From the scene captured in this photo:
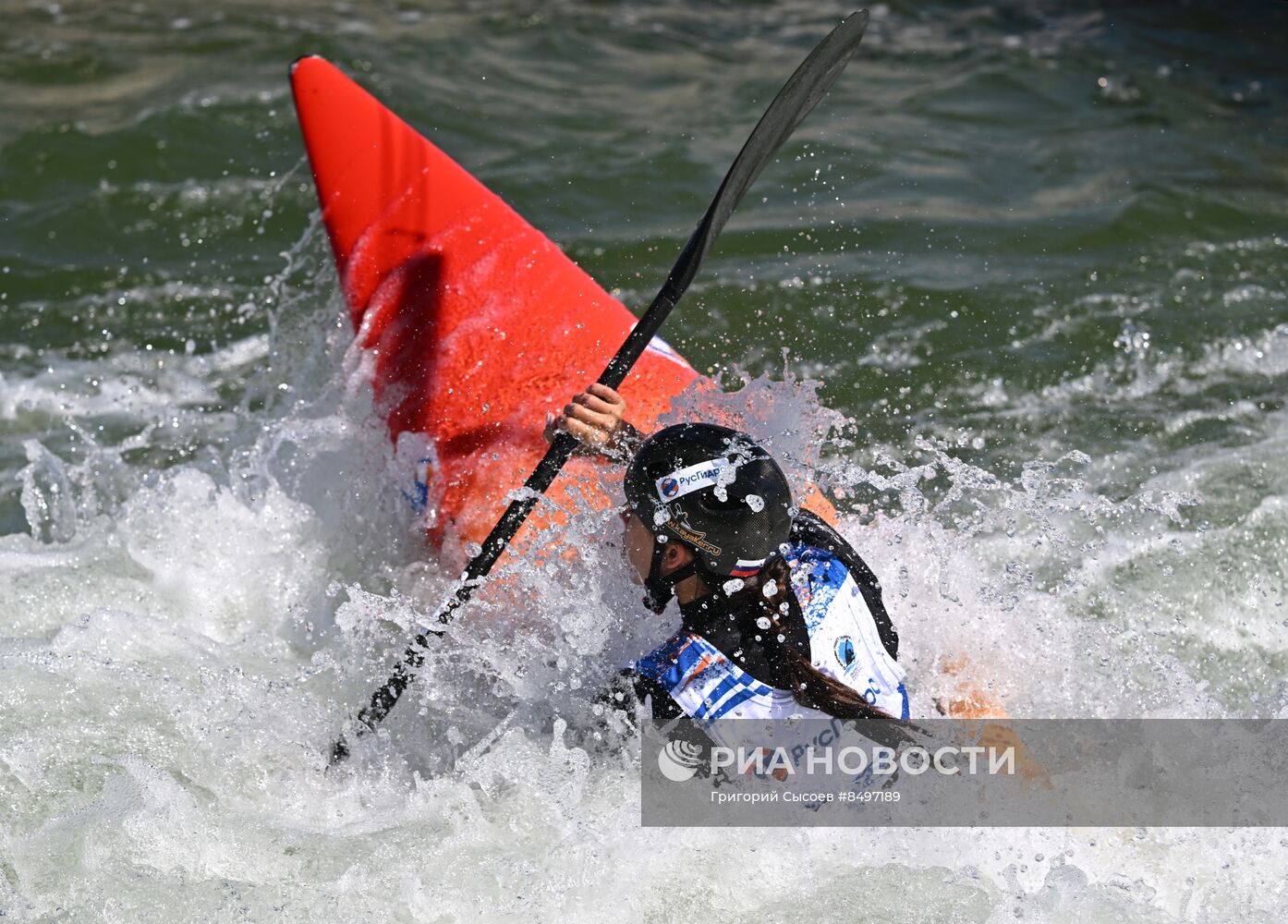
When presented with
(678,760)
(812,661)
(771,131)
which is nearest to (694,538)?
(812,661)

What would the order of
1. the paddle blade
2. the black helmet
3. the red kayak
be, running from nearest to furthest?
the black helmet
the paddle blade
the red kayak

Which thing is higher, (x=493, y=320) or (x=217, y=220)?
(x=493, y=320)

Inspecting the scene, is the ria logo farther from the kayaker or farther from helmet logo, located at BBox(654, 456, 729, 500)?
helmet logo, located at BBox(654, 456, 729, 500)

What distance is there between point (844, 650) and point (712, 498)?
44 centimetres

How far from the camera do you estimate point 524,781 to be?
9.66ft

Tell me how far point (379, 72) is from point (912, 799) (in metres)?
5.44

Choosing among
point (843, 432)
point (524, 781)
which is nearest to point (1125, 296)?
point (843, 432)

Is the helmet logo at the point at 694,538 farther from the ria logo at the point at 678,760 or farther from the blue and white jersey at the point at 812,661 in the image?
the ria logo at the point at 678,760

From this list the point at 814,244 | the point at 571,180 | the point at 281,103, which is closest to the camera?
the point at 814,244

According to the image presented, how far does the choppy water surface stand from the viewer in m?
2.87

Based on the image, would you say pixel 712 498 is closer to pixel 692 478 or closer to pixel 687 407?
pixel 692 478

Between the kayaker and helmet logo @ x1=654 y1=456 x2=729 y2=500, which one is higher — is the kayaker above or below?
below

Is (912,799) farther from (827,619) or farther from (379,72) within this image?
(379,72)

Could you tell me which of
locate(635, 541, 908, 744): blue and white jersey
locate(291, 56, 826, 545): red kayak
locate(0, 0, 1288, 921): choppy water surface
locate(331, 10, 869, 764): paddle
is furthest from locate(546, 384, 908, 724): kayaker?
locate(291, 56, 826, 545): red kayak
